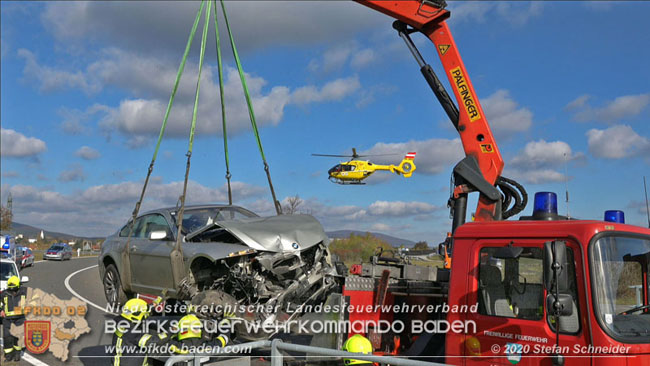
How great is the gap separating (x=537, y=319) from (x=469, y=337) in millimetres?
575

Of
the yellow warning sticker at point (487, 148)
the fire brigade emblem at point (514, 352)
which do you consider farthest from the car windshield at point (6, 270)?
the fire brigade emblem at point (514, 352)

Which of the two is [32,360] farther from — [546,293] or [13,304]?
[546,293]

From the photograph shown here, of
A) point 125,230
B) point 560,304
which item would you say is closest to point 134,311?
point 560,304

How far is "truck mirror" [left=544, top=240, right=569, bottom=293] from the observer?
11.6ft

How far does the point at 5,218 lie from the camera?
65875 millimetres

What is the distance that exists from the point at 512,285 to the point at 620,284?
736mm

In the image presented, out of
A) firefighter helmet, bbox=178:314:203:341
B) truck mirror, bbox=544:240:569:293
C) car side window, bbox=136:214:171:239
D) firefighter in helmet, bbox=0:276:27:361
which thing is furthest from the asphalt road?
truck mirror, bbox=544:240:569:293

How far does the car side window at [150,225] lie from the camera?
8250 millimetres

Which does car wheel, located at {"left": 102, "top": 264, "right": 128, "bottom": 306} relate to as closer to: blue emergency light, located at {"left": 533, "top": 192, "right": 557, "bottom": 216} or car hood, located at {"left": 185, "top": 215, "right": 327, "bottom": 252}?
car hood, located at {"left": 185, "top": 215, "right": 327, "bottom": 252}

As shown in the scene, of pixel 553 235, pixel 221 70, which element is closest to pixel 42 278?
pixel 221 70

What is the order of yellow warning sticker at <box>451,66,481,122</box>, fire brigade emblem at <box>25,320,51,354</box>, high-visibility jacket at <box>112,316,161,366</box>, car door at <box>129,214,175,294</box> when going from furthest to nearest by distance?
fire brigade emblem at <box>25,320,51,354</box> → car door at <box>129,214,175,294</box> → yellow warning sticker at <box>451,66,481,122</box> → high-visibility jacket at <box>112,316,161,366</box>

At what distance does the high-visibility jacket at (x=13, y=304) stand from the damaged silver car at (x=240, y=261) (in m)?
1.66

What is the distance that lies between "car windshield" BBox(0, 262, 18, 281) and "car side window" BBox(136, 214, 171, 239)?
6980 mm

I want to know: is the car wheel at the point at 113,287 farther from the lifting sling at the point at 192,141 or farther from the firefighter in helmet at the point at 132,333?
the firefighter in helmet at the point at 132,333
